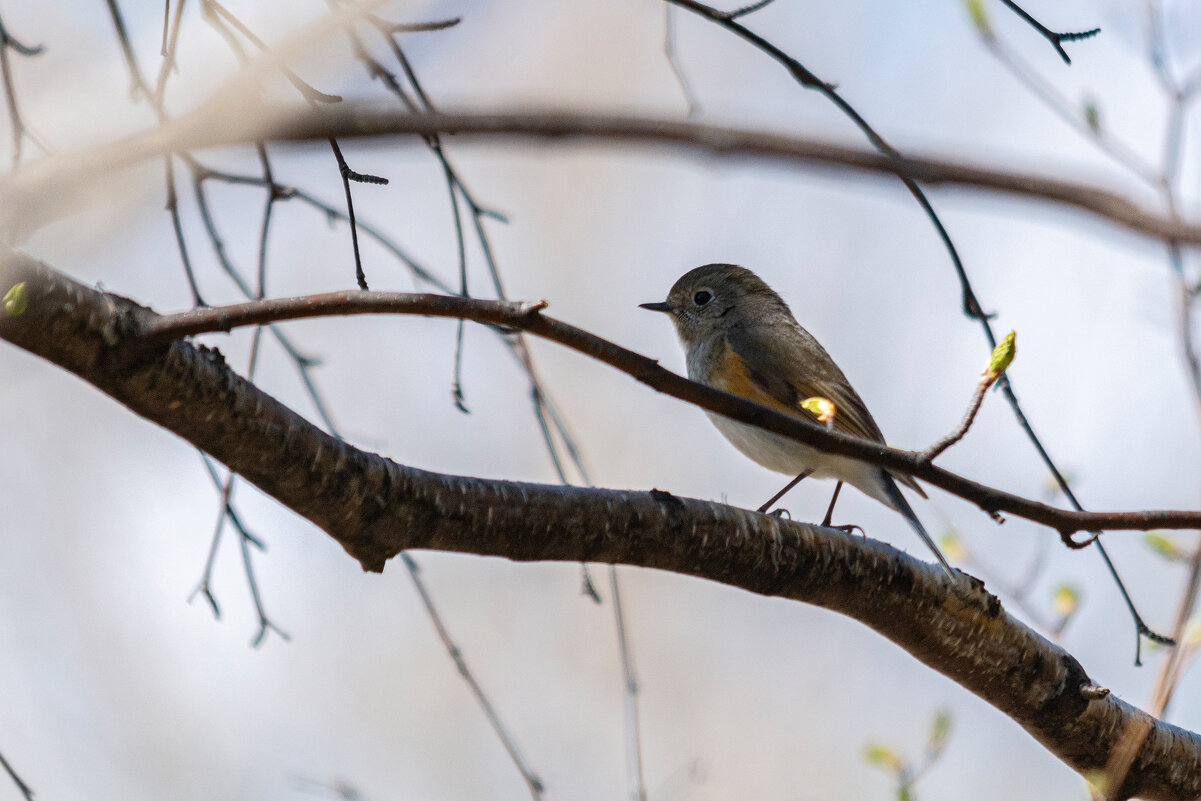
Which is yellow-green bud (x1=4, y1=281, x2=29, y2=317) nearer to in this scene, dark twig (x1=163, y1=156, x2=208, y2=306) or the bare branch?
the bare branch

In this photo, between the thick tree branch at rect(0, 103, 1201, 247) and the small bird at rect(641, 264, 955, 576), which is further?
the small bird at rect(641, 264, 955, 576)

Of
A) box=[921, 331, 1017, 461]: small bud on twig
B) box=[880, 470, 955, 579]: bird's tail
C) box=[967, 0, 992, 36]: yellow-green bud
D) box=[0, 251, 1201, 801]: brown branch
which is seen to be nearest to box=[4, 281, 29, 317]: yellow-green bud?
box=[0, 251, 1201, 801]: brown branch

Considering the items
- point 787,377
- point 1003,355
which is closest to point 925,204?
point 1003,355

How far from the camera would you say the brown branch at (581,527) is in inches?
71.7

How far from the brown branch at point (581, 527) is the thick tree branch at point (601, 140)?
85cm

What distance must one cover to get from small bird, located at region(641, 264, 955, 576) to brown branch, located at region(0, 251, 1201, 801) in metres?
0.53

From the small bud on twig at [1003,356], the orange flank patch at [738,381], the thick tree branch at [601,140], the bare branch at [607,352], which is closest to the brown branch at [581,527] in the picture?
the bare branch at [607,352]

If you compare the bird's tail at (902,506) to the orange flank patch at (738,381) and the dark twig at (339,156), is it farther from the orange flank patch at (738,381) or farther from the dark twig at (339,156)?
the dark twig at (339,156)

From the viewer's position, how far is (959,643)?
2924 millimetres

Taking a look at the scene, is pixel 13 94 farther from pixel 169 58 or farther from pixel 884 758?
pixel 884 758

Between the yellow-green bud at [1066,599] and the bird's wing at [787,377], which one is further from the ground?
the bird's wing at [787,377]

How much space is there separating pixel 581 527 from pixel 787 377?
8.34 feet

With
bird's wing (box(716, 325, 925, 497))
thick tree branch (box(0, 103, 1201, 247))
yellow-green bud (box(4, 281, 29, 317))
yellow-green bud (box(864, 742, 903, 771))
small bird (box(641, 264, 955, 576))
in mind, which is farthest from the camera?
bird's wing (box(716, 325, 925, 497))

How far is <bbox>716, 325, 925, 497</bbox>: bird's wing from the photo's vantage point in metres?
4.51
